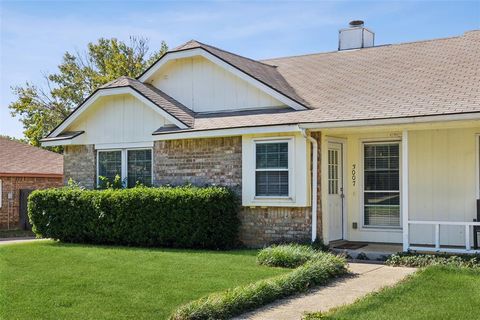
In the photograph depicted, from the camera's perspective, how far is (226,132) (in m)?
14.3

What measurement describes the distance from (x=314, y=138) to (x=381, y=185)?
2119 millimetres

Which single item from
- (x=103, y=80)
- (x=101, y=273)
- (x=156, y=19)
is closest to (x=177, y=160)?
(x=156, y=19)

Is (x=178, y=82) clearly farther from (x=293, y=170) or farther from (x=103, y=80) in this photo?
(x=103, y=80)

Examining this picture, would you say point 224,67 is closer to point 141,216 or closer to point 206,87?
point 206,87

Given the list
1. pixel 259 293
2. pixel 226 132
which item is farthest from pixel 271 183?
pixel 259 293

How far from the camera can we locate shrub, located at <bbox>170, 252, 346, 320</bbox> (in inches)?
290

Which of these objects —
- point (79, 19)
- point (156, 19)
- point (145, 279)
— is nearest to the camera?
point (145, 279)

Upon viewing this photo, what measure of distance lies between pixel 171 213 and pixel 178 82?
4569mm

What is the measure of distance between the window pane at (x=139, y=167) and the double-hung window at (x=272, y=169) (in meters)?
3.52

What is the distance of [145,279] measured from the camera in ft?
31.8

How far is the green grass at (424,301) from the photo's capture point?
7.38m

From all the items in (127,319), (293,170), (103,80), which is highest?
(103,80)

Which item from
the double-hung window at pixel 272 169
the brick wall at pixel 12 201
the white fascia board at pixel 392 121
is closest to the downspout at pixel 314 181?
the white fascia board at pixel 392 121

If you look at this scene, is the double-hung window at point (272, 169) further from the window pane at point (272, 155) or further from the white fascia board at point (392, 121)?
the white fascia board at point (392, 121)
